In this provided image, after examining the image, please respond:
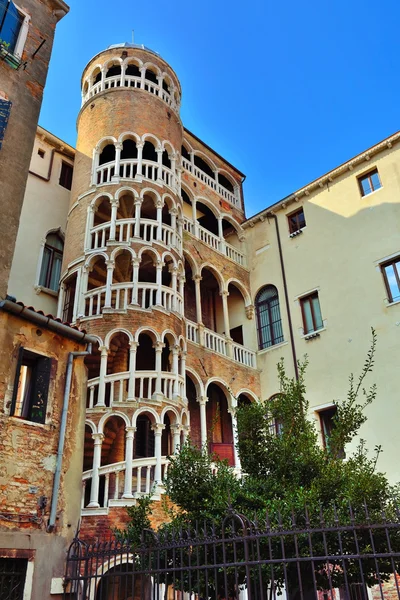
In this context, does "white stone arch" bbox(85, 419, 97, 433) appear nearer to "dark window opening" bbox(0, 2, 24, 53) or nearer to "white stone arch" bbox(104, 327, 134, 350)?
"white stone arch" bbox(104, 327, 134, 350)

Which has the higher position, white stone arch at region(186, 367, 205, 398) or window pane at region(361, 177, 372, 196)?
window pane at region(361, 177, 372, 196)

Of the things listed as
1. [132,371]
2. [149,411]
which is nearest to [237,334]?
[132,371]

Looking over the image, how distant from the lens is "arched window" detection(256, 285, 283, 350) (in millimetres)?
20484

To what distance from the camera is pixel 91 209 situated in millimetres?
17453

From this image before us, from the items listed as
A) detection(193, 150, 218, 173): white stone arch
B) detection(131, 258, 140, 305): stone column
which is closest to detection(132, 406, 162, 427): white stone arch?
detection(131, 258, 140, 305): stone column

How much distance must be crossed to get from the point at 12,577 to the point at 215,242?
1579 centimetres

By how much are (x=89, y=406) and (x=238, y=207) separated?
44.3 feet

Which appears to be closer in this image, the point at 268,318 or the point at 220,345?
the point at 220,345

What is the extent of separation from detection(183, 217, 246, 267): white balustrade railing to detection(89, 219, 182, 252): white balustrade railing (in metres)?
2.73

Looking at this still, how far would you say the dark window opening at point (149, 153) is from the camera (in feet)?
64.5

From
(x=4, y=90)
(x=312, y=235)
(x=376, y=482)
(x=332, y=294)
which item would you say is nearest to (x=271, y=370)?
(x=332, y=294)

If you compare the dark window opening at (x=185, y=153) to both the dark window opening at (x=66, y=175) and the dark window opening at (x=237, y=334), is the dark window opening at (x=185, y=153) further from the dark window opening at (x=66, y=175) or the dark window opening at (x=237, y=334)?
the dark window opening at (x=237, y=334)

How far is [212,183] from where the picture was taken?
2355 centimetres

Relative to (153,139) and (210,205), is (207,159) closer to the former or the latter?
(210,205)
